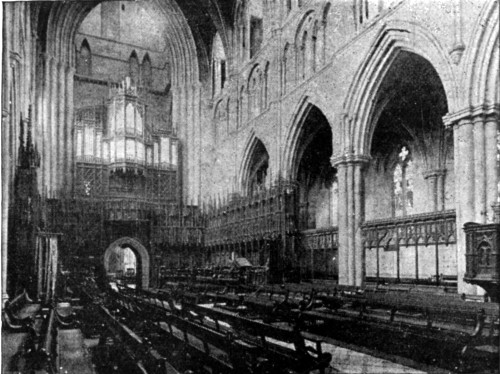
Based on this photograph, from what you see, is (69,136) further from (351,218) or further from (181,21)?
(351,218)

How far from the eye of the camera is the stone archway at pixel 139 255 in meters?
24.3

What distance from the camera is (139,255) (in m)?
24.8

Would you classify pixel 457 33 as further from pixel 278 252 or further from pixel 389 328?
pixel 278 252

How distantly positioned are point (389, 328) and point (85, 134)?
2190 centimetres

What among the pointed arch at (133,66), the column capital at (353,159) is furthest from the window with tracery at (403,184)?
the pointed arch at (133,66)

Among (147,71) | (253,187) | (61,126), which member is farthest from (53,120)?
(253,187)

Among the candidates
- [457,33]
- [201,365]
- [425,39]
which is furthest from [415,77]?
[201,365]

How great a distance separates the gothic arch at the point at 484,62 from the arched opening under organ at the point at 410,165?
129 inches

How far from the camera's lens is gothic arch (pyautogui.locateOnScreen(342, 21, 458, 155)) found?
11734 millimetres

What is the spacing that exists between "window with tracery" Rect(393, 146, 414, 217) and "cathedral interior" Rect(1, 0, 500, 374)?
0.33ft

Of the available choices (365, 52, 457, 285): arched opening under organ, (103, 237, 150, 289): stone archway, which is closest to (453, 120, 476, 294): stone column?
(365, 52, 457, 285): arched opening under organ

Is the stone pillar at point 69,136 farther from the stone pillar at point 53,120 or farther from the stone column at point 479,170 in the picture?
the stone column at point 479,170

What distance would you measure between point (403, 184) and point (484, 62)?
11.2 meters

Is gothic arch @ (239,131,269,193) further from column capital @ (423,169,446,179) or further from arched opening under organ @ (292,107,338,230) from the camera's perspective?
column capital @ (423,169,446,179)
